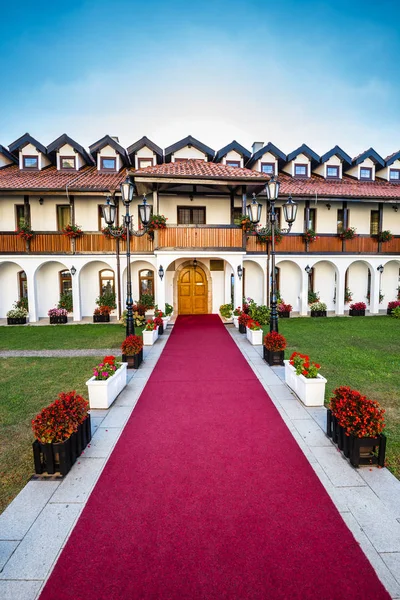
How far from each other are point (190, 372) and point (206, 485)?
453 centimetres

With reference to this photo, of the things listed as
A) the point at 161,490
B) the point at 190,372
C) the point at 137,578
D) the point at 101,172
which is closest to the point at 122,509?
the point at 161,490

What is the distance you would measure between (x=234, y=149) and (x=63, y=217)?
35.7 ft

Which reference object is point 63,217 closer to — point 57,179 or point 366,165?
point 57,179

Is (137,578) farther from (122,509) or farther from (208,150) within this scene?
(208,150)

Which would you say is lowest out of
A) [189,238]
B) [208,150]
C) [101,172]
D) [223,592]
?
[223,592]

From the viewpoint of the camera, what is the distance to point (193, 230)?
15.2 meters

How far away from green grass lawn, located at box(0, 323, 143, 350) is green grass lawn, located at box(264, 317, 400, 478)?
7350mm

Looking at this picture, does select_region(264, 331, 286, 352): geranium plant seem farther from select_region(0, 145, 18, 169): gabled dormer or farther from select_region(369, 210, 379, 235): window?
select_region(0, 145, 18, 169): gabled dormer

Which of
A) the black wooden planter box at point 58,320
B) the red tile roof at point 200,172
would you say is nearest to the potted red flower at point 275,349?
the red tile roof at point 200,172

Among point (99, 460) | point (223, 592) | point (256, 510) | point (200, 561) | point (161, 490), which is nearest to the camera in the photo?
point (223, 592)

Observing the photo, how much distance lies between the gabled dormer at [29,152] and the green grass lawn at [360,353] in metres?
16.9

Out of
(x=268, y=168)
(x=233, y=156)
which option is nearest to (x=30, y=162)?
(x=233, y=156)

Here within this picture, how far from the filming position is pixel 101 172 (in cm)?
1828

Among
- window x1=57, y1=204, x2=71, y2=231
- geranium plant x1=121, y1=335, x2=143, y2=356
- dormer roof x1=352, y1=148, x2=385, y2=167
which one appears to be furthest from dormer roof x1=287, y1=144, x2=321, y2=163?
geranium plant x1=121, y1=335, x2=143, y2=356
